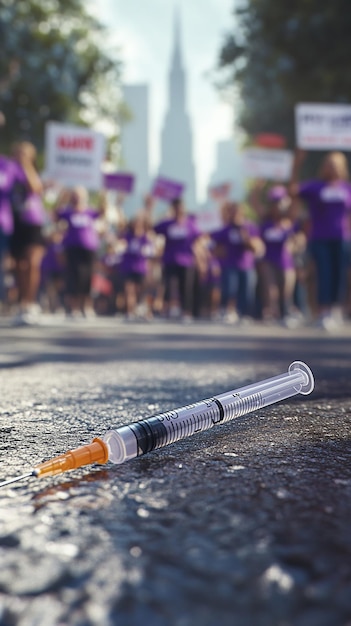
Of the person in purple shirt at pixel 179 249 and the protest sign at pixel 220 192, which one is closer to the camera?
the person in purple shirt at pixel 179 249

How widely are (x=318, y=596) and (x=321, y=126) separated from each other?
30.9ft

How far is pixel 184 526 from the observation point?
0.67 meters

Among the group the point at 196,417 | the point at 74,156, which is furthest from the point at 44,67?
the point at 196,417

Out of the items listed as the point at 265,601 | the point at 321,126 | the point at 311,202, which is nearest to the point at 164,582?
the point at 265,601

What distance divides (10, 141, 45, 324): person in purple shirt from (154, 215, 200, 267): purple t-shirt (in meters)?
2.21

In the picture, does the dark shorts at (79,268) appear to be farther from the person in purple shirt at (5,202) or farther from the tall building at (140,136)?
the tall building at (140,136)

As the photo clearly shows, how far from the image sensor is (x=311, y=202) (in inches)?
264

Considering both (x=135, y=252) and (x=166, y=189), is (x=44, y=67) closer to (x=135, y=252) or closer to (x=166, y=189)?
(x=166, y=189)

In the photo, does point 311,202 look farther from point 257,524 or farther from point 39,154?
point 39,154

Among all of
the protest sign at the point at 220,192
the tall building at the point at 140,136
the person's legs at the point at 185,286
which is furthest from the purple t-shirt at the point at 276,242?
the tall building at the point at 140,136

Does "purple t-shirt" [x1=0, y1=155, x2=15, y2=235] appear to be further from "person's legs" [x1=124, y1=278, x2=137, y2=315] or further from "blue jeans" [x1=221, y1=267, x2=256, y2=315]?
"person's legs" [x1=124, y1=278, x2=137, y2=315]

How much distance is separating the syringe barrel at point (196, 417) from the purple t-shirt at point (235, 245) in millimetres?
7589

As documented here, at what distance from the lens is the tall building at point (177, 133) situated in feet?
604

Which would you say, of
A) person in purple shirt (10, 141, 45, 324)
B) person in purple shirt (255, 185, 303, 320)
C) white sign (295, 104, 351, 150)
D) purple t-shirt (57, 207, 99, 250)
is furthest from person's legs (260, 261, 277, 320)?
person in purple shirt (10, 141, 45, 324)
